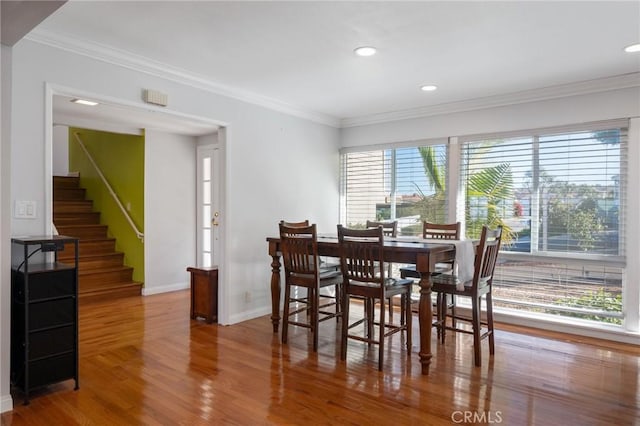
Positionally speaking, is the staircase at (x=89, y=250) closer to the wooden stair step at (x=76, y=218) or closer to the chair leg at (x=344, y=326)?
the wooden stair step at (x=76, y=218)

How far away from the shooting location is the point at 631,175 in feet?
12.6

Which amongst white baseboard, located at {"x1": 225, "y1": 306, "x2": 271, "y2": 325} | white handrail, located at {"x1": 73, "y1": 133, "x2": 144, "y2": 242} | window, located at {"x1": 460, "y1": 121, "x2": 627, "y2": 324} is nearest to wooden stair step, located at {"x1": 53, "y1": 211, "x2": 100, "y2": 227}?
Result: white handrail, located at {"x1": 73, "y1": 133, "x2": 144, "y2": 242}

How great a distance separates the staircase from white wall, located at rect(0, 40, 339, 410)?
3.08 feet

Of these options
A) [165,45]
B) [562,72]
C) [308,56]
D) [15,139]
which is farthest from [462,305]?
[15,139]

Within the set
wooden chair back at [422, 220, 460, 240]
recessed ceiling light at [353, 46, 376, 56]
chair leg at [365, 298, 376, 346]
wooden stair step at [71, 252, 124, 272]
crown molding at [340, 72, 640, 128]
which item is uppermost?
recessed ceiling light at [353, 46, 376, 56]

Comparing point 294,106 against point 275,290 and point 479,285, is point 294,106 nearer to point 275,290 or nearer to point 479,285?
point 275,290

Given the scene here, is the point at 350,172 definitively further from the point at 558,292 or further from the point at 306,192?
the point at 558,292

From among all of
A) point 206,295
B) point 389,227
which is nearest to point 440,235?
point 389,227

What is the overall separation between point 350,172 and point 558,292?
9.43 ft

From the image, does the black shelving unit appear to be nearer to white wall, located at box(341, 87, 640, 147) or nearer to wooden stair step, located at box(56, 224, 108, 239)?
wooden stair step, located at box(56, 224, 108, 239)

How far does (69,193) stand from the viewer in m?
6.83

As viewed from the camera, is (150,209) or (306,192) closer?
(306,192)

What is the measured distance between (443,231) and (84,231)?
5100 mm

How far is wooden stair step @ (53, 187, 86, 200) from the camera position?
22.0ft
